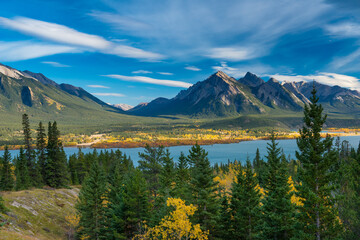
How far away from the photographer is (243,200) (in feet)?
113

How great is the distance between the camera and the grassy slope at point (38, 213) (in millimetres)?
42562

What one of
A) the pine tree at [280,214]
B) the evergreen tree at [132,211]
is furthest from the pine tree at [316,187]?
the evergreen tree at [132,211]

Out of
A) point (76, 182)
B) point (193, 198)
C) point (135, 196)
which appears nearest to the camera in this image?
point (193, 198)

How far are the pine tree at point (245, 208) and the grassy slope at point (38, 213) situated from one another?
3129 centimetres

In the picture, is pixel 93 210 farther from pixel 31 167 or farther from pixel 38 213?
pixel 31 167

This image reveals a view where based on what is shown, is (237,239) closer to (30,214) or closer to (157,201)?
(157,201)

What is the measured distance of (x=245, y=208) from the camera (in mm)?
33750

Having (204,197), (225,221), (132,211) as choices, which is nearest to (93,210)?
(132,211)

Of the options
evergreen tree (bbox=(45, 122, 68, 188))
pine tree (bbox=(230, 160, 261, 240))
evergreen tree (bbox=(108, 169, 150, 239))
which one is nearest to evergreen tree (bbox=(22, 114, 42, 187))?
evergreen tree (bbox=(45, 122, 68, 188))

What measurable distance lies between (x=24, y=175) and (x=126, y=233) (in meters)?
47.9

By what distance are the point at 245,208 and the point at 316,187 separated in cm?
1140

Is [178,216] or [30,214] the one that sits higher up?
[178,216]

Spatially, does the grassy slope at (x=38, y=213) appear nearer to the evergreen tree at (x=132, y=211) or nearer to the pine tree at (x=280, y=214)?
the evergreen tree at (x=132, y=211)

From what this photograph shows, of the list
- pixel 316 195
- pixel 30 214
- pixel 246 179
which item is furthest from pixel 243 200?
pixel 30 214
